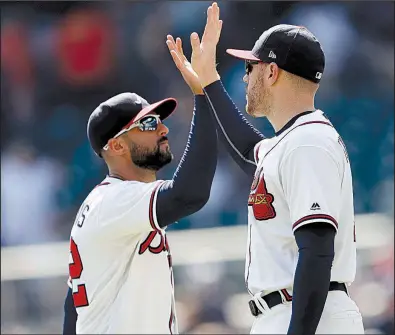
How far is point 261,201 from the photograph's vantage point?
95.7 inches

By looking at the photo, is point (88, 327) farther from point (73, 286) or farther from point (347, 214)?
point (347, 214)

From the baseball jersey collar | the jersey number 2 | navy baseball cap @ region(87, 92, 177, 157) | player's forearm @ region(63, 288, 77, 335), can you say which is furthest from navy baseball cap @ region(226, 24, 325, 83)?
player's forearm @ region(63, 288, 77, 335)

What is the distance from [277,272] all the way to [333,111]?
396cm

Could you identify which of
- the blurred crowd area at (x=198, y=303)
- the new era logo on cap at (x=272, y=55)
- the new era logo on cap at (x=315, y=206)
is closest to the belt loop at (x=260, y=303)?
the new era logo on cap at (x=315, y=206)

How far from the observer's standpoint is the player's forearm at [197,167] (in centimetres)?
288

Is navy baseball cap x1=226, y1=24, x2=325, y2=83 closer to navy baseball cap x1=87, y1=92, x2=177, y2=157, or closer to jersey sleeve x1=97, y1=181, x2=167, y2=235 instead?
jersey sleeve x1=97, y1=181, x2=167, y2=235

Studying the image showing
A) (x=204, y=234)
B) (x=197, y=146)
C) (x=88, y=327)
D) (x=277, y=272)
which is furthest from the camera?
(x=204, y=234)

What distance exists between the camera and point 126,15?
6195 millimetres

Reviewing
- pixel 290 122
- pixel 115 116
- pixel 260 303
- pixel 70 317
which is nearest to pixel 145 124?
pixel 115 116

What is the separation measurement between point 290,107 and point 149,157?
0.90 meters

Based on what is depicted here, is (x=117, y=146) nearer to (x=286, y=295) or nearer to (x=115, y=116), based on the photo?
(x=115, y=116)

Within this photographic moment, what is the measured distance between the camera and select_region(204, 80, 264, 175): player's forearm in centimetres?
301

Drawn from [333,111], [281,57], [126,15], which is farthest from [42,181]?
[281,57]

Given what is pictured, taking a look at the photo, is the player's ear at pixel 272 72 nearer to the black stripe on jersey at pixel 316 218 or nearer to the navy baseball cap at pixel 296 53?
the navy baseball cap at pixel 296 53
